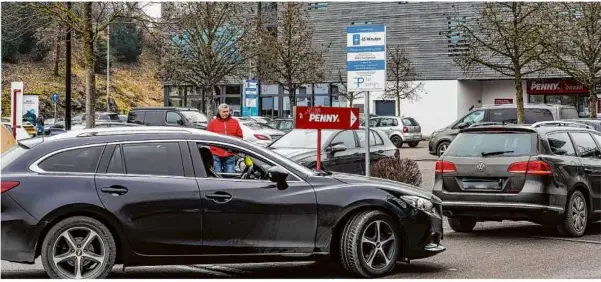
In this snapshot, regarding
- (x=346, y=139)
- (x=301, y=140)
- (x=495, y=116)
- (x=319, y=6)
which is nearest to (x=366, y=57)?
(x=346, y=139)

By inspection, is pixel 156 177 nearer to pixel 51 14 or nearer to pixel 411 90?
pixel 51 14

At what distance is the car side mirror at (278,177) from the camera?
8.27 meters

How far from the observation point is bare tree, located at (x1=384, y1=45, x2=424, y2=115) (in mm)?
56594

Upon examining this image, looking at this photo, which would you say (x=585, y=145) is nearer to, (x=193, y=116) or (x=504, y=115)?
(x=504, y=115)

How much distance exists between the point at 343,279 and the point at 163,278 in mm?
1656

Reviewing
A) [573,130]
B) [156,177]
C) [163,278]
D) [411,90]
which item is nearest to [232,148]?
[156,177]

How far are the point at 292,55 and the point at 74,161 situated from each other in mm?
41502

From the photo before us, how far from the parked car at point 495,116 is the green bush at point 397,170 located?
13653 mm

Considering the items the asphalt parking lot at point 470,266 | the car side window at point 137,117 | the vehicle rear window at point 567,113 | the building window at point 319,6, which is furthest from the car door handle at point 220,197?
the building window at point 319,6

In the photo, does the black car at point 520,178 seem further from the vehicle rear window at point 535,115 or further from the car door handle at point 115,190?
the vehicle rear window at point 535,115

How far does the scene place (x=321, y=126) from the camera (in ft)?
41.6

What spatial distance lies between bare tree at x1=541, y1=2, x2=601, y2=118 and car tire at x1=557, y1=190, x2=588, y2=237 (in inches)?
834

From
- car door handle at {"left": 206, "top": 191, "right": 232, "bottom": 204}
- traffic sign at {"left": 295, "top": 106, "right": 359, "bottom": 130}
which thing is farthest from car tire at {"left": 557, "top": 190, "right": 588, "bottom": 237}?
car door handle at {"left": 206, "top": 191, "right": 232, "bottom": 204}

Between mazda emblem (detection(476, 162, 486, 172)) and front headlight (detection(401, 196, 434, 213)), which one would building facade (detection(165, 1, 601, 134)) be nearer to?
mazda emblem (detection(476, 162, 486, 172))
